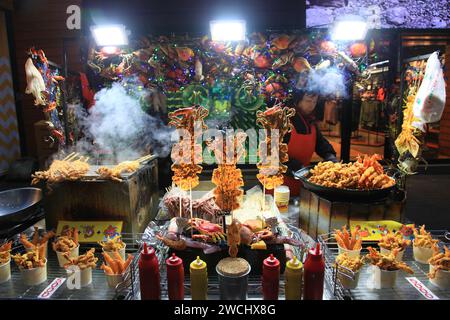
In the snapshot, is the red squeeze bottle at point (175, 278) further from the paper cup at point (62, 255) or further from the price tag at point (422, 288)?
the price tag at point (422, 288)

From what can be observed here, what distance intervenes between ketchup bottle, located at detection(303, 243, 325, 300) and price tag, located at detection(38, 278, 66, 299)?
179 centimetres

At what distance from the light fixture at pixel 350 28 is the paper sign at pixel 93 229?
3.91 meters

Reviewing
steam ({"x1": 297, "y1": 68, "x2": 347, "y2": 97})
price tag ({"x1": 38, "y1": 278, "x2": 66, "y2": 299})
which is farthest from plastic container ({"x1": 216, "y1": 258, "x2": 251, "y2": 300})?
steam ({"x1": 297, "y1": 68, "x2": 347, "y2": 97})

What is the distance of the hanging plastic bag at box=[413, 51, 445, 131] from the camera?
3.03 meters

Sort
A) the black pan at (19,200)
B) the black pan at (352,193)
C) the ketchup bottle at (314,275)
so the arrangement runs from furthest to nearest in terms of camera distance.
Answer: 1. the black pan at (19,200)
2. the black pan at (352,193)
3. the ketchup bottle at (314,275)

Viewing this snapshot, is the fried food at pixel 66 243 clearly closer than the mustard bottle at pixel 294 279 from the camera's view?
No

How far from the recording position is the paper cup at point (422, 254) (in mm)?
2664

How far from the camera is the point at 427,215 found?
502cm

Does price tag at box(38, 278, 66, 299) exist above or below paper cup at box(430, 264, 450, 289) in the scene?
below

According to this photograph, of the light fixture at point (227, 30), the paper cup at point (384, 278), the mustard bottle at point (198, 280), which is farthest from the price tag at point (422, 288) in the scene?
the light fixture at point (227, 30)

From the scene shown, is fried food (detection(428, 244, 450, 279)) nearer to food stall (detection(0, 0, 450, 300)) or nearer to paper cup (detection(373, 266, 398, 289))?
food stall (detection(0, 0, 450, 300))

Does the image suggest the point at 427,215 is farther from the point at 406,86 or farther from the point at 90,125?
the point at 90,125

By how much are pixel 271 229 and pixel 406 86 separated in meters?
2.44

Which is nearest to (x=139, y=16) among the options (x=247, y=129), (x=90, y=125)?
(x=90, y=125)
